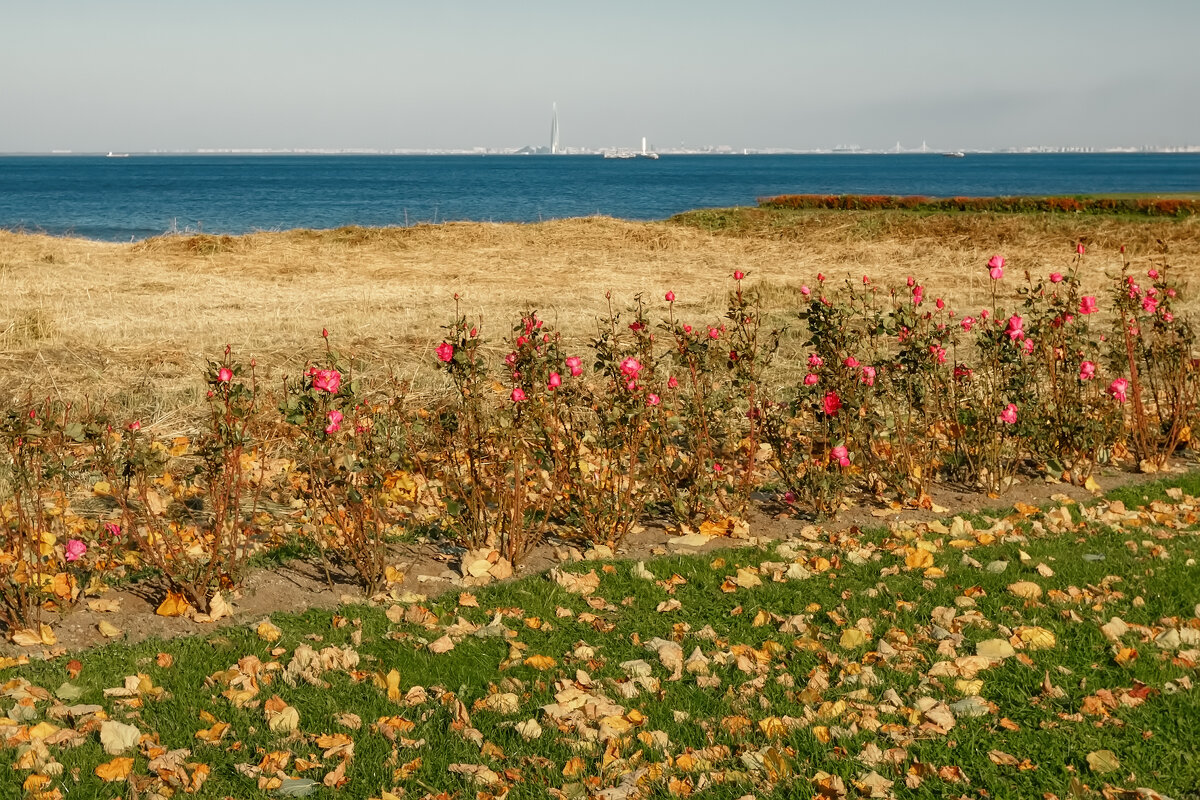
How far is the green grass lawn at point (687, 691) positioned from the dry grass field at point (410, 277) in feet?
13.0

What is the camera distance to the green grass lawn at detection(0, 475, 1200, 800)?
11.9 feet


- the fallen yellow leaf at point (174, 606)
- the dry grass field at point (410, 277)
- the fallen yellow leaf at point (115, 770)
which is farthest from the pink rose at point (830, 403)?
the fallen yellow leaf at point (115, 770)

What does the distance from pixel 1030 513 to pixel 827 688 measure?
2.93m

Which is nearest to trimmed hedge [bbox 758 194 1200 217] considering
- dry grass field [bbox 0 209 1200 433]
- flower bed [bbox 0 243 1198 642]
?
dry grass field [bbox 0 209 1200 433]

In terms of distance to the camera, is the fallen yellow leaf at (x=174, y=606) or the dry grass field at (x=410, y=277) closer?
the fallen yellow leaf at (x=174, y=606)

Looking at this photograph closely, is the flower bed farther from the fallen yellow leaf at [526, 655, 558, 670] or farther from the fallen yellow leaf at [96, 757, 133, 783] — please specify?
the fallen yellow leaf at [96, 757, 133, 783]

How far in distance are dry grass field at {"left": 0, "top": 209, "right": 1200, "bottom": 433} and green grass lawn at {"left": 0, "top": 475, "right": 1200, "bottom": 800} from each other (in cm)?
397

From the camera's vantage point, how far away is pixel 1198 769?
358 centimetres

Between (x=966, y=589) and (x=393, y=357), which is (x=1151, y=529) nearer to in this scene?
(x=966, y=589)

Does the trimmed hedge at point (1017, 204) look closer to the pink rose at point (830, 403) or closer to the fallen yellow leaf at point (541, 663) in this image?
the pink rose at point (830, 403)

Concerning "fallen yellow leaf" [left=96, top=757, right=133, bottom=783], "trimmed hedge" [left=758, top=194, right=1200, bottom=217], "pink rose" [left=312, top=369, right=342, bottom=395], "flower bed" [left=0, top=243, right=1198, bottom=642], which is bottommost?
"fallen yellow leaf" [left=96, top=757, right=133, bottom=783]

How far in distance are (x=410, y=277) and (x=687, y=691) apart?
49.3 ft

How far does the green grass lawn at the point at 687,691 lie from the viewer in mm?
3635

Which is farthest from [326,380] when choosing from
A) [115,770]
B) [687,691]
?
[687,691]
